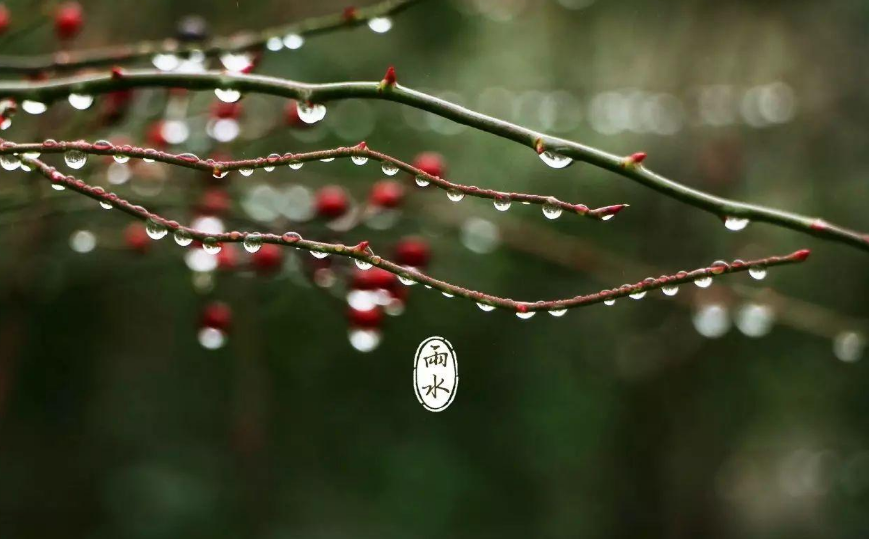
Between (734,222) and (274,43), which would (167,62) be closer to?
(274,43)

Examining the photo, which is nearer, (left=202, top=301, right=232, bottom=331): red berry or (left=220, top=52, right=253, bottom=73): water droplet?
(left=220, top=52, right=253, bottom=73): water droplet

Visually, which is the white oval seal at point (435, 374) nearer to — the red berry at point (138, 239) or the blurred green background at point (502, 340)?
the red berry at point (138, 239)

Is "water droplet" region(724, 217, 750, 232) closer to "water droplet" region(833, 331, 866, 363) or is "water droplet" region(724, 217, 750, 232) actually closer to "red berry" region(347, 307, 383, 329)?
"red berry" region(347, 307, 383, 329)

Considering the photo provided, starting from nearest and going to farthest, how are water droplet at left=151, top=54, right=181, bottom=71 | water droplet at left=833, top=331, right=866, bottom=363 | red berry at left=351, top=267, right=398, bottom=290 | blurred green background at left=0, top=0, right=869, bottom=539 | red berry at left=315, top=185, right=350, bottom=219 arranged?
water droplet at left=151, top=54, right=181, bottom=71 < red berry at left=351, top=267, right=398, bottom=290 < red berry at left=315, top=185, right=350, bottom=219 < water droplet at left=833, top=331, right=866, bottom=363 < blurred green background at left=0, top=0, right=869, bottom=539

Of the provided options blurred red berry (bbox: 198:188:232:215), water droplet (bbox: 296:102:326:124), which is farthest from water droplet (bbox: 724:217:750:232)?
blurred red berry (bbox: 198:188:232:215)

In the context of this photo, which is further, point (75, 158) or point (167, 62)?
point (167, 62)

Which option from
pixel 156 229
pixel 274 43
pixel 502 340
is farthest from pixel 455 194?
pixel 502 340

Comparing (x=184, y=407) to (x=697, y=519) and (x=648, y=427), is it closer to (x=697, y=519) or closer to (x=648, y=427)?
(x=648, y=427)
